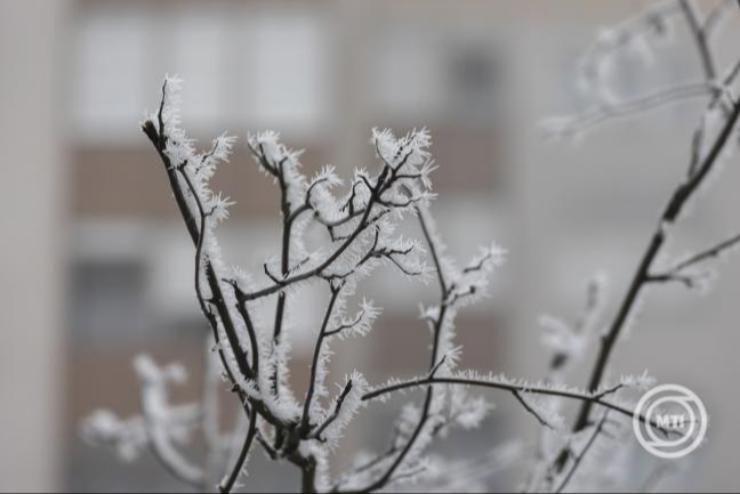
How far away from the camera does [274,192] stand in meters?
11.6

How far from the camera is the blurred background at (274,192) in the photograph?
39.1ft

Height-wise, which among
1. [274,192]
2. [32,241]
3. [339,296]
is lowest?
[32,241]

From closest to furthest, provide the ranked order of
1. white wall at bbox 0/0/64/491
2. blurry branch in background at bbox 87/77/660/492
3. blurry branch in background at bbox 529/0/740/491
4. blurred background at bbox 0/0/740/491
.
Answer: blurry branch in background at bbox 87/77/660/492 < blurry branch in background at bbox 529/0/740/491 < blurred background at bbox 0/0/740/491 < white wall at bbox 0/0/64/491

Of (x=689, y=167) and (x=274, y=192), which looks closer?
(x=689, y=167)

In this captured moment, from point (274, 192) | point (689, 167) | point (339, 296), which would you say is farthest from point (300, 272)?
point (274, 192)

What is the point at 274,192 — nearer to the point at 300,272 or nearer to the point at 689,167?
the point at 689,167

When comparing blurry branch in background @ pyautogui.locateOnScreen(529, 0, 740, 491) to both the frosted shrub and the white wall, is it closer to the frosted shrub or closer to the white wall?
the frosted shrub

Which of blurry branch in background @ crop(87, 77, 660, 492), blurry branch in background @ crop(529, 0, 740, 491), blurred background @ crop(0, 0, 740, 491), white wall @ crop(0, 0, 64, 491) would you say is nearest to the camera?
blurry branch in background @ crop(87, 77, 660, 492)

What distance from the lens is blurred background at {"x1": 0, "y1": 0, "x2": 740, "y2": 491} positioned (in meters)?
11.9

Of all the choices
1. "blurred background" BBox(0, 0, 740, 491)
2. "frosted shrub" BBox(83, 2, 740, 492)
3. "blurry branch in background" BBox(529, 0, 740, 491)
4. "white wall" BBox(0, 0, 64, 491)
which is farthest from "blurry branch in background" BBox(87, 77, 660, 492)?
"white wall" BBox(0, 0, 64, 491)

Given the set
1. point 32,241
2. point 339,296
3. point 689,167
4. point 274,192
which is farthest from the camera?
point 32,241

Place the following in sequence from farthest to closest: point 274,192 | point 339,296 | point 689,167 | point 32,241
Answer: point 32,241 < point 274,192 < point 689,167 < point 339,296

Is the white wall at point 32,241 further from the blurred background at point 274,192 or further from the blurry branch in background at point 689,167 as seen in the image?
the blurry branch in background at point 689,167

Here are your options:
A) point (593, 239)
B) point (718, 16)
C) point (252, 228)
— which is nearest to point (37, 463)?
point (252, 228)
